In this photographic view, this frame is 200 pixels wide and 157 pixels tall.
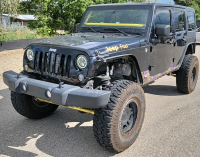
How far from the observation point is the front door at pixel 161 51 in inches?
160

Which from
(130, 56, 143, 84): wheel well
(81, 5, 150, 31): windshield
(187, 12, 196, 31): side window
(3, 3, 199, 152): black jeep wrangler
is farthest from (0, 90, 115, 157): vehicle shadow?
(187, 12, 196, 31): side window

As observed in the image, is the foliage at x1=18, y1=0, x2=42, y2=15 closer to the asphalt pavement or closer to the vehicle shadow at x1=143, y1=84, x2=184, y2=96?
the vehicle shadow at x1=143, y1=84, x2=184, y2=96

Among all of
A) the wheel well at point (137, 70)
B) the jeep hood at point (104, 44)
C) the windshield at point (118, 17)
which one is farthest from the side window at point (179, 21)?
the wheel well at point (137, 70)

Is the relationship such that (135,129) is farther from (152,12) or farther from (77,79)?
(152,12)

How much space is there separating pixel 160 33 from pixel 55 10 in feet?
35.0

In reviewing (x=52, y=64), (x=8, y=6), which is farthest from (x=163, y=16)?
(x=8, y=6)

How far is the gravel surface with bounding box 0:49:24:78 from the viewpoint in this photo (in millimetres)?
7836

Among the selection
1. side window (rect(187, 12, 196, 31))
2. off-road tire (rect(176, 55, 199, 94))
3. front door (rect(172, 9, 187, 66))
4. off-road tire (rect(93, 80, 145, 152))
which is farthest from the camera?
side window (rect(187, 12, 196, 31))

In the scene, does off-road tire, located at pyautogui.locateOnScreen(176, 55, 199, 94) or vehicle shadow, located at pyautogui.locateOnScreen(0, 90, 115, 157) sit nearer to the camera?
vehicle shadow, located at pyautogui.locateOnScreen(0, 90, 115, 157)

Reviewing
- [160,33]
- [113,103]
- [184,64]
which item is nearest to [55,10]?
[184,64]

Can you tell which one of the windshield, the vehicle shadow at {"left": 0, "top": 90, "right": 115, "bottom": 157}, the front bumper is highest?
the windshield

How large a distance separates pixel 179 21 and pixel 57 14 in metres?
9.94

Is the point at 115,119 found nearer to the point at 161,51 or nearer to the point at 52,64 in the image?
the point at 52,64

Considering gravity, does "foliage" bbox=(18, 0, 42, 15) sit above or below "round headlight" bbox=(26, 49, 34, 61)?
above
